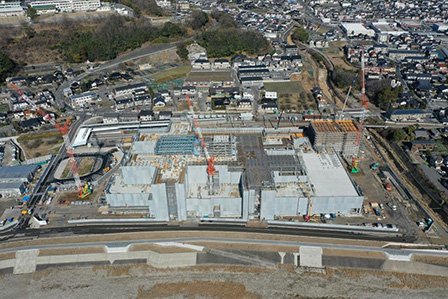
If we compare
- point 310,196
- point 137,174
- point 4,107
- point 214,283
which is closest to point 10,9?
point 4,107

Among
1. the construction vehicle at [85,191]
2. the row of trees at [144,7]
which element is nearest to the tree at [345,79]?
the construction vehicle at [85,191]

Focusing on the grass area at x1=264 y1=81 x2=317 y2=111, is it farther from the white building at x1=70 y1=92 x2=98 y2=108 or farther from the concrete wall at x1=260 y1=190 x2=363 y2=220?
the white building at x1=70 y1=92 x2=98 y2=108

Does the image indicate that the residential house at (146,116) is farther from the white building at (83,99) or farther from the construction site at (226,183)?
the construction site at (226,183)

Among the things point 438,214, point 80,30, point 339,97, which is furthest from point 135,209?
point 80,30

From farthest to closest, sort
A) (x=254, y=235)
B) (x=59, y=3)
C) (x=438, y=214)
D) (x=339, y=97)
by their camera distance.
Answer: (x=59, y=3) → (x=339, y=97) → (x=438, y=214) → (x=254, y=235)

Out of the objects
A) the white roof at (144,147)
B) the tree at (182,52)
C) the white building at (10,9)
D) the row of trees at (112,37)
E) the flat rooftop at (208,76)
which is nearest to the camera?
the white roof at (144,147)

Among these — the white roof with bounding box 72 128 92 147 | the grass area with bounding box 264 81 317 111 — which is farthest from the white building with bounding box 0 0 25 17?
the grass area with bounding box 264 81 317 111

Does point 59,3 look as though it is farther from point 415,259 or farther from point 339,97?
point 415,259
